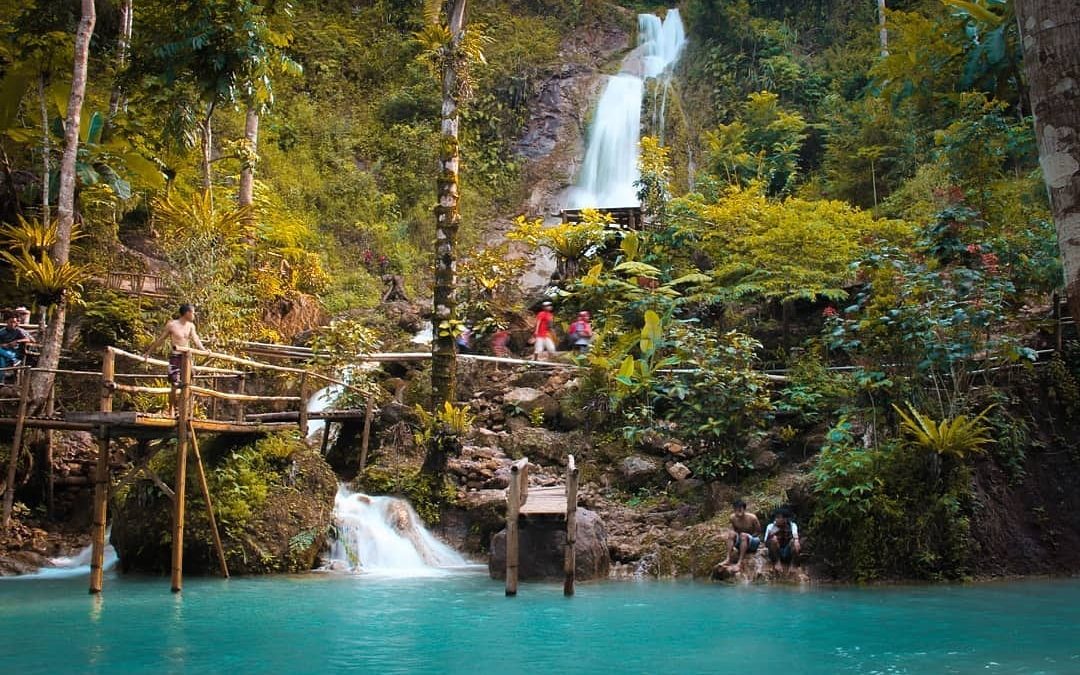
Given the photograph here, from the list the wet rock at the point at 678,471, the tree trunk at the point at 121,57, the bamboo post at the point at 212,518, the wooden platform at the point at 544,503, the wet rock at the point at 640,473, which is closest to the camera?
the wooden platform at the point at 544,503

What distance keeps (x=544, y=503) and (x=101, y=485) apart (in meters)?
5.15

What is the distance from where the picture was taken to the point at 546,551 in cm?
1312

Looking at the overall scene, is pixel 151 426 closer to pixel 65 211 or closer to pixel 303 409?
pixel 303 409

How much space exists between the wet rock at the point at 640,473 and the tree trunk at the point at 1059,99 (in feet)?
39.7

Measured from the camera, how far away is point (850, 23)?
112 feet

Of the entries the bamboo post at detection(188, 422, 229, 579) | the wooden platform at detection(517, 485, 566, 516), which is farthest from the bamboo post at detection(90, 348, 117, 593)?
the wooden platform at detection(517, 485, 566, 516)

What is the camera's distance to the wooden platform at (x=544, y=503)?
39.2ft

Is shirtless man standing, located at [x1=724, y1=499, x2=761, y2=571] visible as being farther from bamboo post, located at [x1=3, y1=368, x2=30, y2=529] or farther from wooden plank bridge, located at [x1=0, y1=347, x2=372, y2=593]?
bamboo post, located at [x1=3, y1=368, x2=30, y2=529]

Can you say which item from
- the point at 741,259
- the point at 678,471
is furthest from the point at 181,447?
the point at 741,259

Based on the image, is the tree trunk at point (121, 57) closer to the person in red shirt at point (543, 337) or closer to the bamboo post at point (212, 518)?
the bamboo post at point (212, 518)

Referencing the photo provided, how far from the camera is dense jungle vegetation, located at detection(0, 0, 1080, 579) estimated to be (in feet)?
42.7

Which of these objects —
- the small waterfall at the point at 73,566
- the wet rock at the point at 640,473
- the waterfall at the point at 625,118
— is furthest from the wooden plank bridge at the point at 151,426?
the waterfall at the point at 625,118

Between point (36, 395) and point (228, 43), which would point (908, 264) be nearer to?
point (228, 43)

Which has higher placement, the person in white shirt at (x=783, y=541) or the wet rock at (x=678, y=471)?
the wet rock at (x=678, y=471)
